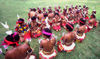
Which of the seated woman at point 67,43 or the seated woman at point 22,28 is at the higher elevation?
the seated woman at point 22,28

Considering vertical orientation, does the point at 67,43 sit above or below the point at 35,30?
below

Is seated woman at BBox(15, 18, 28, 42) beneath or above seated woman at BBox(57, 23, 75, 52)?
above

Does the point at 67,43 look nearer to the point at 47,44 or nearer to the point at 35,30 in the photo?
the point at 47,44

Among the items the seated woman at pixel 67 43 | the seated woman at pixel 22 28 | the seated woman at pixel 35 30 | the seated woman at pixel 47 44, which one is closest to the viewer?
the seated woman at pixel 47 44

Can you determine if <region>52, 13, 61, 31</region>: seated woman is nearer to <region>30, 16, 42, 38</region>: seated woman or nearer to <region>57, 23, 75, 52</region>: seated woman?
<region>30, 16, 42, 38</region>: seated woman

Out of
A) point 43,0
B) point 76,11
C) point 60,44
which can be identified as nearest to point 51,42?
point 60,44

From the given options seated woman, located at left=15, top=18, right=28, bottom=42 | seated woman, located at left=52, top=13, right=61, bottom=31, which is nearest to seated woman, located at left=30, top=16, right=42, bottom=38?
seated woman, located at left=15, top=18, right=28, bottom=42

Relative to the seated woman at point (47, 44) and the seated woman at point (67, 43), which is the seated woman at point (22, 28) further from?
the seated woman at point (67, 43)

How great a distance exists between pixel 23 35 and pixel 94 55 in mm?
3847

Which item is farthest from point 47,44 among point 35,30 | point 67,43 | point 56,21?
point 56,21

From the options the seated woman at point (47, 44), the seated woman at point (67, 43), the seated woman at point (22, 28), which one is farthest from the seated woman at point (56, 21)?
the seated woman at point (47, 44)

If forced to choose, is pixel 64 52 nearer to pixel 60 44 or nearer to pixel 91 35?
pixel 60 44

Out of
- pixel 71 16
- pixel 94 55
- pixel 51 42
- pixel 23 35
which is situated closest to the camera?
pixel 51 42

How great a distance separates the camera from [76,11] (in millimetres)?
6656
